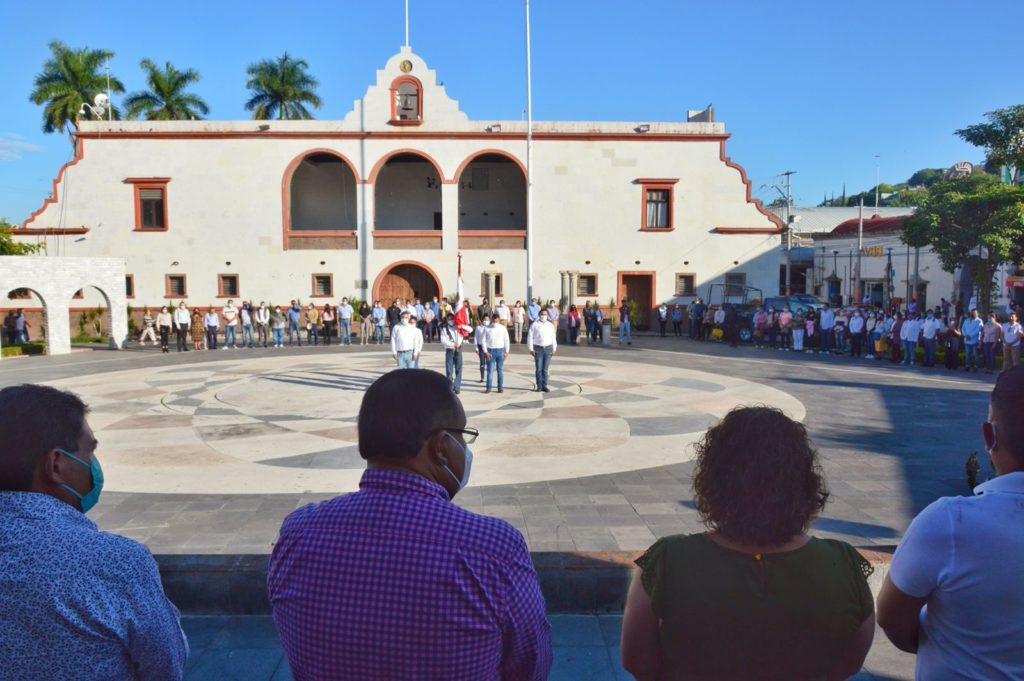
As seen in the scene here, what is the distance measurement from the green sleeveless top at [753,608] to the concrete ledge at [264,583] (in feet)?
8.37

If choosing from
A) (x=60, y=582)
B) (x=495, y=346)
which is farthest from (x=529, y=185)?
(x=60, y=582)

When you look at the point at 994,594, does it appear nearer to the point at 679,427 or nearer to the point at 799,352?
the point at 679,427

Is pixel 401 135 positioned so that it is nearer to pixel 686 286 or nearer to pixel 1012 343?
pixel 686 286

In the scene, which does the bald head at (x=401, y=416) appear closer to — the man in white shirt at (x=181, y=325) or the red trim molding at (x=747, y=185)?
the man in white shirt at (x=181, y=325)

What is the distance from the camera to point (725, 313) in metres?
29.0

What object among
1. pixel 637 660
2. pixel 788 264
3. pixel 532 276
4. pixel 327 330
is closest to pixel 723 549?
pixel 637 660

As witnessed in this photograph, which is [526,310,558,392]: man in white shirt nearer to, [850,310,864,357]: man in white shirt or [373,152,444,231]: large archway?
[850,310,864,357]: man in white shirt

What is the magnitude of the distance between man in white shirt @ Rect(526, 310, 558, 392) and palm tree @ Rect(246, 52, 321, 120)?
35.7 metres

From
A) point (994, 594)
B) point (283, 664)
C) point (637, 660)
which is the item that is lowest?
point (283, 664)

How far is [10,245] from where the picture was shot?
3069 centimetres

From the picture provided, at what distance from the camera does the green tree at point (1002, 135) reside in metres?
23.2

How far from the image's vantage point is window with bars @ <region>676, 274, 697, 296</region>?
3409cm

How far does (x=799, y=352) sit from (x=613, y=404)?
13650mm

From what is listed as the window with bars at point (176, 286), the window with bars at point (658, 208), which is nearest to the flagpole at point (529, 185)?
the window with bars at point (658, 208)
